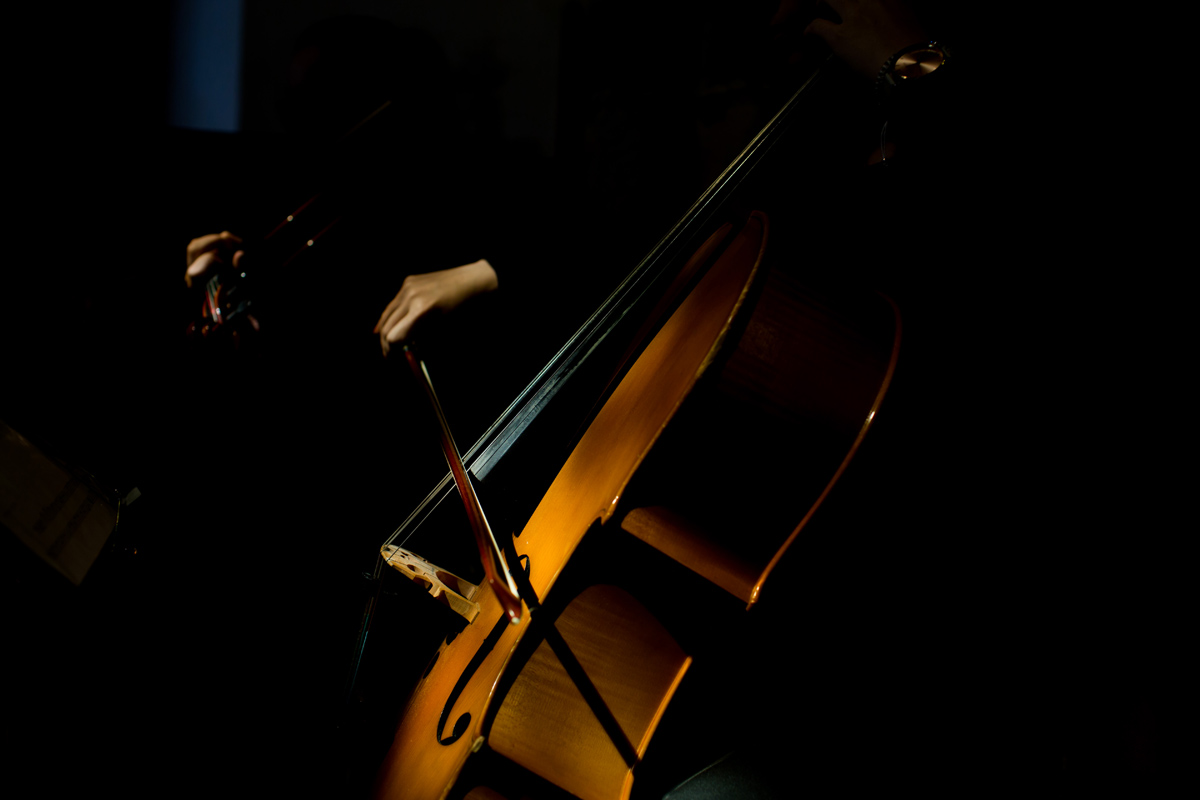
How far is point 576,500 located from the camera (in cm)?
84

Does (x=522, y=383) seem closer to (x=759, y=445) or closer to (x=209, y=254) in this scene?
(x=209, y=254)

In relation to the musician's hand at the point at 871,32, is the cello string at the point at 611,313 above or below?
below

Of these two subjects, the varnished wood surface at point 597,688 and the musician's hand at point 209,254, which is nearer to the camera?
the varnished wood surface at point 597,688

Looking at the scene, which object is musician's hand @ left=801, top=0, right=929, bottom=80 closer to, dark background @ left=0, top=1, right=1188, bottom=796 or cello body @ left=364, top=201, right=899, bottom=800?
dark background @ left=0, top=1, right=1188, bottom=796

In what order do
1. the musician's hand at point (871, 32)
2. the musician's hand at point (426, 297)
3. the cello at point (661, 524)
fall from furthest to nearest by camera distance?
1. the musician's hand at point (426, 297)
2. the musician's hand at point (871, 32)
3. the cello at point (661, 524)

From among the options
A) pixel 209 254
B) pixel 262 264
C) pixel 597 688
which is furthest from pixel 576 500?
pixel 209 254

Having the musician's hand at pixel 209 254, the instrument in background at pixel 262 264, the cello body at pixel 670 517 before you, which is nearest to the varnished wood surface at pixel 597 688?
the cello body at pixel 670 517

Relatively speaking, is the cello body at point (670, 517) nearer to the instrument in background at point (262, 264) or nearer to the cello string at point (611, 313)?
the cello string at point (611, 313)

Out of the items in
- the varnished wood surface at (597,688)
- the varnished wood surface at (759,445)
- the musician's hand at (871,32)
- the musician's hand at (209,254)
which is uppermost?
the musician's hand at (871,32)

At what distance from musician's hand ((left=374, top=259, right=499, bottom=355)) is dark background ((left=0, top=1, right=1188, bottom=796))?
0.10m

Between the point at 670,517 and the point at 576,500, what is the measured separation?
0.17 meters

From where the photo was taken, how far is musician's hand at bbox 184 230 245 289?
1493mm

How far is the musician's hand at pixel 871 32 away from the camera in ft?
2.80

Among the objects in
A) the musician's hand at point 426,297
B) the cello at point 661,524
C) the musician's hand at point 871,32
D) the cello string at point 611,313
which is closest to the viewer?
the cello at point 661,524
